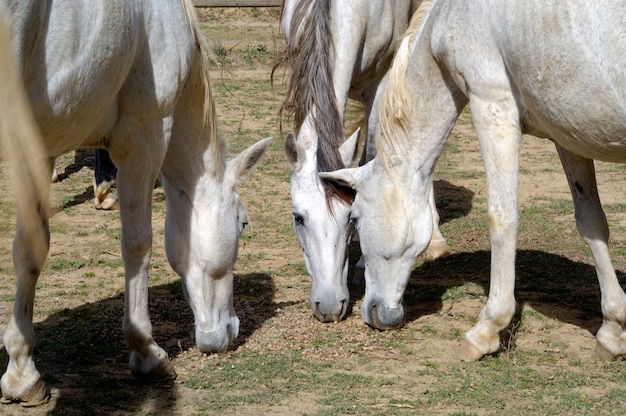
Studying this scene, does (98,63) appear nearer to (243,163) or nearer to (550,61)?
(243,163)

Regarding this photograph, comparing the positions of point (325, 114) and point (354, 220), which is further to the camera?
point (325, 114)

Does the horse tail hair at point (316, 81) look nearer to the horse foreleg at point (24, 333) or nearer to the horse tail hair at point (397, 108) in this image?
the horse tail hair at point (397, 108)

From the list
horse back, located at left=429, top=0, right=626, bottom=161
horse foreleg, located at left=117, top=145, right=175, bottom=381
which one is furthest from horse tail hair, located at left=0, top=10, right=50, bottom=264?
horse back, located at left=429, top=0, right=626, bottom=161

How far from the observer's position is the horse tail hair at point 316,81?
5.34m

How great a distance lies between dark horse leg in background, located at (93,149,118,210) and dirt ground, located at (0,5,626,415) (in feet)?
0.43

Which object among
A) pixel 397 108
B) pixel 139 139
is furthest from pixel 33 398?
pixel 397 108

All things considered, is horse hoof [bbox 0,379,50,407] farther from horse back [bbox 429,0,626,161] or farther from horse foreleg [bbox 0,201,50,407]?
horse back [bbox 429,0,626,161]

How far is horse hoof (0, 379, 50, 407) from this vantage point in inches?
154

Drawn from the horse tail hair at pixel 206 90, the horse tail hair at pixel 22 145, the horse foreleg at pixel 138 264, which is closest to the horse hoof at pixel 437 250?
the horse tail hair at pixel 206 90

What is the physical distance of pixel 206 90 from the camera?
173 inches

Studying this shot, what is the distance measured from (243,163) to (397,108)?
85 cm

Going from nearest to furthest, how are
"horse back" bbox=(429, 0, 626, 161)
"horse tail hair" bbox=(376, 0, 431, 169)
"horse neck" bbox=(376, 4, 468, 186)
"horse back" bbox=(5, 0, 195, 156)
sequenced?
"horse back" bbox=(5, 0, 195, 156)
"horse back" bbox=(429, 0, 626, 161)
"horse neck" bbox=(376, 4, 468, 186)
"horse tail hair" bbox=(376, 0, 431, 169)

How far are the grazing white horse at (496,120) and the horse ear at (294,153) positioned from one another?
1.05 ft

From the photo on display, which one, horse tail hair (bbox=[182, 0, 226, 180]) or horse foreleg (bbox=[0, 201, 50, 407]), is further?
horse tail hair (bbox=[182, 0, 226, 180])
